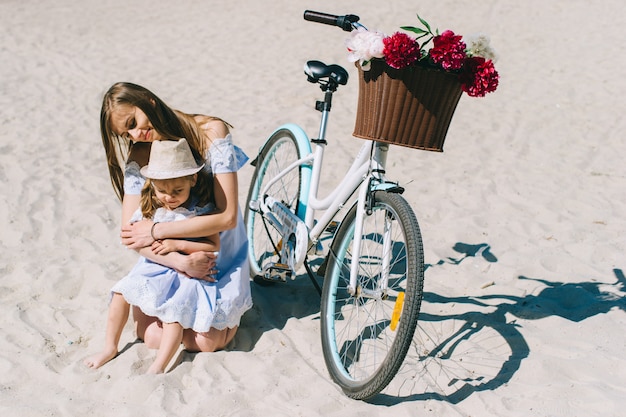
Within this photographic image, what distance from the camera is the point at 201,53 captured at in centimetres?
1030

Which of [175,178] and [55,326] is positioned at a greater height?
[175,178]

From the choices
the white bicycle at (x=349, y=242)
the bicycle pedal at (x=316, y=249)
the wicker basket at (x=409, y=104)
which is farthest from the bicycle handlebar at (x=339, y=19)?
the bicycle pedal at (x=316, y=249)

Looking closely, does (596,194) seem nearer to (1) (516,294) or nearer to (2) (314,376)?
(1) (516,294)

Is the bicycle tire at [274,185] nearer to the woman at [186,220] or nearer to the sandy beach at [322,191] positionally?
the sandy beach at [322,191]

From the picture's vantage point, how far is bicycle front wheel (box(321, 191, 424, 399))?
2.65m

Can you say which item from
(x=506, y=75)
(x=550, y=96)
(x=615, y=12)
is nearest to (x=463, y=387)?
(x=550, y=96)

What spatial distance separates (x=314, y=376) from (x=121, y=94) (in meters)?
1.60

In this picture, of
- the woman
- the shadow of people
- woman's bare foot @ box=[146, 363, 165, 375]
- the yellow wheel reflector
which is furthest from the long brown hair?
the shadow of people

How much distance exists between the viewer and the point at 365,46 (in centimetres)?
271

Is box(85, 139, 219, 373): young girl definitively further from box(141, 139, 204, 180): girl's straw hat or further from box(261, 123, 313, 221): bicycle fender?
box(261, 123, 313, 221): bicycle fender

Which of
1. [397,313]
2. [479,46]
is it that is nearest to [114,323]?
[397,313]

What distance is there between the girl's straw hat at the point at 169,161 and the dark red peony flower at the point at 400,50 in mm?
1037

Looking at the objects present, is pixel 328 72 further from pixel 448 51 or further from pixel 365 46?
pixel 448 51

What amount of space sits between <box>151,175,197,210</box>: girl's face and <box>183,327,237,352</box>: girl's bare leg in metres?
0.65
